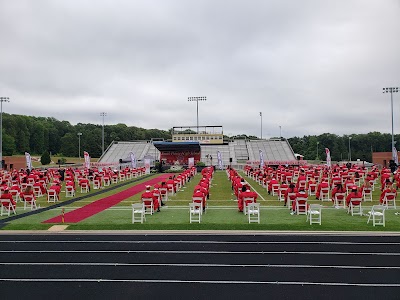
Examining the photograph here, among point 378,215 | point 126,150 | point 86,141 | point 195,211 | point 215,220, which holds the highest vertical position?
point 86,141

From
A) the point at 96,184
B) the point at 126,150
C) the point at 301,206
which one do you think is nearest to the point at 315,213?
the point at 301,206

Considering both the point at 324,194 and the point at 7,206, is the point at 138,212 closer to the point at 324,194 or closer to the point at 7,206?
the point at 7,206

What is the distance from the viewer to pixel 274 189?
79.3 feet

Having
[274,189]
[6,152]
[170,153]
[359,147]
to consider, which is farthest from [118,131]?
[274,189]

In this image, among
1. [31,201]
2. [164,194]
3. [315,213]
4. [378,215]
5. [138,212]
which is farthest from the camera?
[164,194]

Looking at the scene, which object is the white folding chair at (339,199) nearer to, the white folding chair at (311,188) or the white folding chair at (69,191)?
the white folding chair at (311,188)

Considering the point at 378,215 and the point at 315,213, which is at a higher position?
the point at 315,213

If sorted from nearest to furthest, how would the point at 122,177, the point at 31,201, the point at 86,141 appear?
1. the point at 31,201
2. the point at 122,177
3. the point at 86,141
